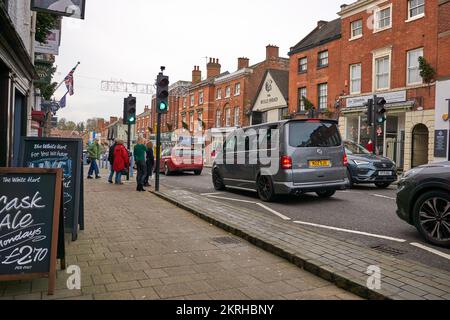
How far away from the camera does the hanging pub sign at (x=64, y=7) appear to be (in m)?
7.43

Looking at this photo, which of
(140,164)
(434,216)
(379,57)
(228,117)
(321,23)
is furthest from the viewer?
(228,117)

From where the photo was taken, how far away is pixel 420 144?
21.0 metres

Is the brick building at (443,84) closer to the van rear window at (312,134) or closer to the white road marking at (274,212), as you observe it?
the van rear window at (312,134)

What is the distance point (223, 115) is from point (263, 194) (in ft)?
113

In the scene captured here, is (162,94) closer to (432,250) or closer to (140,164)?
(140,164)

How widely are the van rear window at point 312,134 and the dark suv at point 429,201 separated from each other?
133 inches

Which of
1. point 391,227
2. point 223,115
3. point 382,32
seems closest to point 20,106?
point 391,227

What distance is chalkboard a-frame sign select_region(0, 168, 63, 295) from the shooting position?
352cm

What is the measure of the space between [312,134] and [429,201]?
4009mm

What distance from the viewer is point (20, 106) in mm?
9102

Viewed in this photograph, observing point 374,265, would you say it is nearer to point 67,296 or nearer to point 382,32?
point 67,296

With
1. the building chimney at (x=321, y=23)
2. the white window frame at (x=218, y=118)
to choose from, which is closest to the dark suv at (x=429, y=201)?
the building chimney at (x=321, y=23)

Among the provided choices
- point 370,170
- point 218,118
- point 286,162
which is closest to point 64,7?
point 286,162

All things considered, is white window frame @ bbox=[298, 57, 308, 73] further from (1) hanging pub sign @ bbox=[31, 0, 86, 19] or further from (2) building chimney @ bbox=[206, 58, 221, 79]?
(1) hanging pub sign @ bbox=[31, 0, 86, 19]
